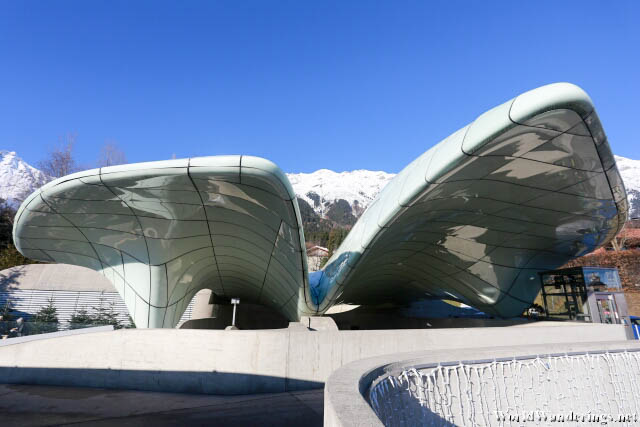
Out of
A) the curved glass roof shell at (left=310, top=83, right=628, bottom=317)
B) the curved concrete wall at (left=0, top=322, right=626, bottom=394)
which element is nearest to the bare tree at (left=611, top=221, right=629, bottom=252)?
the curved glass roof shell at (left=310, top=83, right=628, bottom=317)

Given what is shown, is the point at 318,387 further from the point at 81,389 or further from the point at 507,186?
the point at 507,186

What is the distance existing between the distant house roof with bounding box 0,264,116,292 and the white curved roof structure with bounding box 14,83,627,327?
16.0 meters

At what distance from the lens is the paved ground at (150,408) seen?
19.5ft

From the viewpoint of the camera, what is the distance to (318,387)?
335 inches

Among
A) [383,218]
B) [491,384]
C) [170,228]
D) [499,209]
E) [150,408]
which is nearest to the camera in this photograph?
[491,384]

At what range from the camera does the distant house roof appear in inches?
1064

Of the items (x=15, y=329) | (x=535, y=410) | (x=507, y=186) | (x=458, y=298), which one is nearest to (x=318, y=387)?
(x=535, y=410)

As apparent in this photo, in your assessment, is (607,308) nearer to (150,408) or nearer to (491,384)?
(491,384)

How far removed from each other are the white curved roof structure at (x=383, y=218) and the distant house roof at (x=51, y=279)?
1601cm

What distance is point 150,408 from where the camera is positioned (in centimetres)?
686

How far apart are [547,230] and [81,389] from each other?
17.2m

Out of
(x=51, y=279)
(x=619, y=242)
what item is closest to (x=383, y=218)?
(x=51, y=279)

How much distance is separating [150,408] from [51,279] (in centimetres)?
2801

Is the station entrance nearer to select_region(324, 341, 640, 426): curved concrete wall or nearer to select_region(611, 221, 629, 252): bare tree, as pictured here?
select_region(324, 341, 640, 426): curved concrete wall
